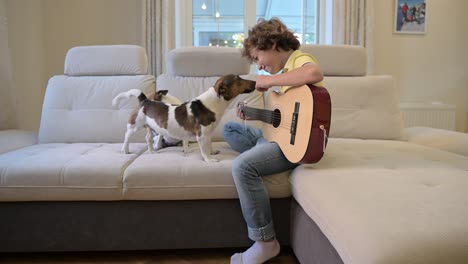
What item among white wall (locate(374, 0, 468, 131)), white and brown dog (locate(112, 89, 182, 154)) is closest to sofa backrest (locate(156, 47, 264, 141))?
white and brown dog (locate(112, 89, 182, 154))

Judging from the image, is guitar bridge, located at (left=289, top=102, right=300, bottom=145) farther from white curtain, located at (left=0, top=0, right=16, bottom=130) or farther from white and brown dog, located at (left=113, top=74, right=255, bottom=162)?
white curtain, located at (left=0, top=0, right=16, bottom=130)

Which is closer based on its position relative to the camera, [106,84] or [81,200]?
[81,200]

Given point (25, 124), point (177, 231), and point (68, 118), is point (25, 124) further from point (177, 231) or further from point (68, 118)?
point (177, 231)

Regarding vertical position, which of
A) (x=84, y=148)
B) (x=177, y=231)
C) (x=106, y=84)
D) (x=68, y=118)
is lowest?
(x=177, y=231)

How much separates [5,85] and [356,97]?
2.38 m

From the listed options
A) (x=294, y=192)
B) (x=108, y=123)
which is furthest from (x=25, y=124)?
(x=294, y=192)

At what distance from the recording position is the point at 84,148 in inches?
71.4

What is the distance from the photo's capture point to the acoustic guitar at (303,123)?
46.7 inches

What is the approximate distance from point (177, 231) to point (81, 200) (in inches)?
17.0

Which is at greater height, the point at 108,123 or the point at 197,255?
the point at 108,123

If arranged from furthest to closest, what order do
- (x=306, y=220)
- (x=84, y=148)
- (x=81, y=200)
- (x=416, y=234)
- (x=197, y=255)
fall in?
1. (x=84, y=148)
2. (x=197, y=255)
3. (x=81, y=200)
4. (x=306, y=220)
5. (x=416, y=234)

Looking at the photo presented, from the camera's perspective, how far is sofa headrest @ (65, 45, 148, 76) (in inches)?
88.7

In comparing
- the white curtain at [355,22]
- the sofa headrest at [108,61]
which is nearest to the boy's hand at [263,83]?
the sofa headrest at [108,61]

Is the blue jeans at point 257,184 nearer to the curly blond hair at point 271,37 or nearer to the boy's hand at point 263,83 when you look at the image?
the boy's hand at point 263,83
